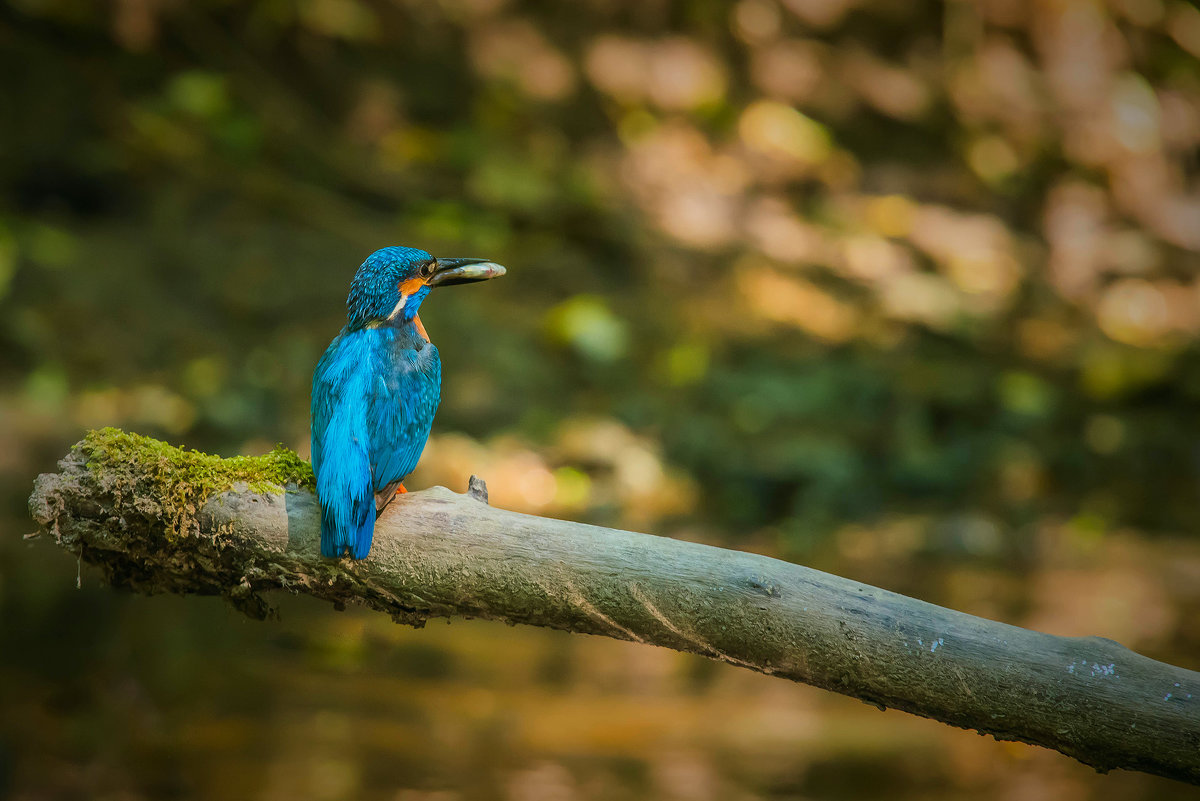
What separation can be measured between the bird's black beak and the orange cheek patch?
0.03 meters

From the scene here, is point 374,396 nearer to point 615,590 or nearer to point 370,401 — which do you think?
point 370,401

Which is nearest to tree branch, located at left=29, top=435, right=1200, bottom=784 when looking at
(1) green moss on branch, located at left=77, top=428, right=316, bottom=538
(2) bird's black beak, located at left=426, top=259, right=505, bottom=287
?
(1) green moss on branch, located at left=77, top=428, right=316, bottom=538

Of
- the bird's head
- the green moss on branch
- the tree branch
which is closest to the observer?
the tree branch

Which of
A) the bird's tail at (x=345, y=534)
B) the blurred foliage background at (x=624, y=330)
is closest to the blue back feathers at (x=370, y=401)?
the bird's tail at (x=345, y=534)

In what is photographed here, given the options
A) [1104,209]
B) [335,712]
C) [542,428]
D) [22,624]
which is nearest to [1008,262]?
[1104,209]

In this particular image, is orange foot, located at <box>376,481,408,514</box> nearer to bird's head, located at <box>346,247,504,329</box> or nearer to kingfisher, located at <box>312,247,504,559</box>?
kingfisher, located at <box>312,247,504,559</box>

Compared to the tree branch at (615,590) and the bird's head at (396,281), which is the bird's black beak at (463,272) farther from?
the tree branch at (615,590)

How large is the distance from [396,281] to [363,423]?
0.48 meters

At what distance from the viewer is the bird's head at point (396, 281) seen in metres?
2.67

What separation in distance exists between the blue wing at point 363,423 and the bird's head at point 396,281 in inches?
2.3

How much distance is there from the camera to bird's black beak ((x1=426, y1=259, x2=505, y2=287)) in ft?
9.16

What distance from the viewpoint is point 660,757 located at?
444cm

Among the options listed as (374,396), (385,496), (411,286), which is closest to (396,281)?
(411,286)

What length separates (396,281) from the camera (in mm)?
2699
